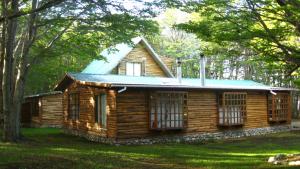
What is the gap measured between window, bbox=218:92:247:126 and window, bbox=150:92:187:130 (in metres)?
2.99

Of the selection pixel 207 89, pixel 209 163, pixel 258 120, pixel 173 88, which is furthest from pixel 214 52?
pixel 258 120

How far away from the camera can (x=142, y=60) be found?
110ft

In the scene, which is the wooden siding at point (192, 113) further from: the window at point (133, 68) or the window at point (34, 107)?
the window at point (34, 107)

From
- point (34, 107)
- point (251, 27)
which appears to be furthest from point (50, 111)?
point (251, 27)

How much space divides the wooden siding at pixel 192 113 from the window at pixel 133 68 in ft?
36.3

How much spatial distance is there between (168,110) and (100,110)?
3242 millimetres

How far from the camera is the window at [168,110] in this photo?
1978 centimetres

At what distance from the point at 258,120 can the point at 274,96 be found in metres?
A: 2.29

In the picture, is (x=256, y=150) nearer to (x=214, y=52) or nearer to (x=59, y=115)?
(x=214, y=52)

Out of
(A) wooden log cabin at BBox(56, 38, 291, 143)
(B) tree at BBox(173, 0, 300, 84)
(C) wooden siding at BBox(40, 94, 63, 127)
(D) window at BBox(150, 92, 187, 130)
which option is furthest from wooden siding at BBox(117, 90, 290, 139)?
(C) wooden siding at BBox(40, 94, 63, 127)

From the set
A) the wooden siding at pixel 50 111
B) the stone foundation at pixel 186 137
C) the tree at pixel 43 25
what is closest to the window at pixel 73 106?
the stone foundation at pixel 186 137

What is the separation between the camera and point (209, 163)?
13391mm

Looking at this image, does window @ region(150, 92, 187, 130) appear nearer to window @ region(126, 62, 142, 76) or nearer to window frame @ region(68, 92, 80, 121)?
window frame @ region(68, 92, 80, 121)

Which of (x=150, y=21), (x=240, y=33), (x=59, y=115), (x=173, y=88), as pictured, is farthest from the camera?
(x=59, y=115)
